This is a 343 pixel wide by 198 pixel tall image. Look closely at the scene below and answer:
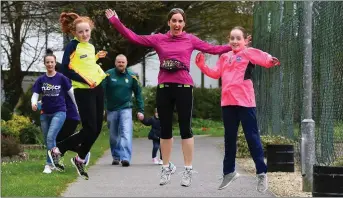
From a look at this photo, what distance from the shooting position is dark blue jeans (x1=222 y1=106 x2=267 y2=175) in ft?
26.2

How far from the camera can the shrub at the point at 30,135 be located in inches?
727

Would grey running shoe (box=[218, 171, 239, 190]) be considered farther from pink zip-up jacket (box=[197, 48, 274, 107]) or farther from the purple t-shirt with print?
the purple t-shirt with print

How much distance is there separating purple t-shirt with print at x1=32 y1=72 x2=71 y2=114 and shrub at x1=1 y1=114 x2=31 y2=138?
615 cm

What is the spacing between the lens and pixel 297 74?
13.5 meters

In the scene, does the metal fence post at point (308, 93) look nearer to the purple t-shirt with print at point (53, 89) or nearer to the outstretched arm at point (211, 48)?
the outstretched arm at point (211, 48)

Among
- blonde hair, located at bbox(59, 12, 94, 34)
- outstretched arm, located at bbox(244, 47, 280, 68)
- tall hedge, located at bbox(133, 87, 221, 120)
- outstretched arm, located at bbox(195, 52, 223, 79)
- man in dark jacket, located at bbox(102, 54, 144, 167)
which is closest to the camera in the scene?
outstretched arm, located at bbox(244, 47, 280, 68)

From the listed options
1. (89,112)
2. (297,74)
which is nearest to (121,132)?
(297,74)

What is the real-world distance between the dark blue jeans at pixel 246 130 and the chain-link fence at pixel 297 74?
304cm

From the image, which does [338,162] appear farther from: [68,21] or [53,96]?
[53,96]

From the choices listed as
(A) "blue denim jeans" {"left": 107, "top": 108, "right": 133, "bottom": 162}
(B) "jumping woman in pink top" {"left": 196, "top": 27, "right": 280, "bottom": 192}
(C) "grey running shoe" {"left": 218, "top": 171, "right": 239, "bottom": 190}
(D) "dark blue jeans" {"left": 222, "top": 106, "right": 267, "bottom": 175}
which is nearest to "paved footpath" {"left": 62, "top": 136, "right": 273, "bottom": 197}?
(A) "blue denim jeans" {"left": 107, "top": 108, "right": 133, "bottom": 162}

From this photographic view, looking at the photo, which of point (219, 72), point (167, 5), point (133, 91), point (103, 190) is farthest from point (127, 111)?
point (167, 5)

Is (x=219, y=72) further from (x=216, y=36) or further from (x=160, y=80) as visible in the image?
(x=216, y=36)

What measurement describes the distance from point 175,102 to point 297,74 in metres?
5.89

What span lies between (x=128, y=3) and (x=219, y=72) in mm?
14130
